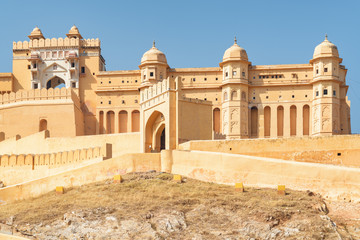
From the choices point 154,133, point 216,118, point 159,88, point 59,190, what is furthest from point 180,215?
point 216,118

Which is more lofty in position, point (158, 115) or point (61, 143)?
point (158, 115)

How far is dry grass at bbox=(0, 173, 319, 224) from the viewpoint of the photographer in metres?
22.0

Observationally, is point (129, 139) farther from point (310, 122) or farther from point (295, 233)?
point (295, 233)

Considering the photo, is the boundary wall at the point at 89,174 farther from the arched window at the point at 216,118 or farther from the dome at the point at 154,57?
the dome at the point at 154,57

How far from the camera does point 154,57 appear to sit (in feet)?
156

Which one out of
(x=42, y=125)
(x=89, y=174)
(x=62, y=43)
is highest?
(x=62, y=43)

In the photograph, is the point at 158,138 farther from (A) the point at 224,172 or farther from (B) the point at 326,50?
(B) the point at 326,50

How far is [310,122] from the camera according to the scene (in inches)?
1825

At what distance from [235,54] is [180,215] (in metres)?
26.1

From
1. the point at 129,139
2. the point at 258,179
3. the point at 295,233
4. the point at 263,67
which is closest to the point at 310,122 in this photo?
the point at 263,67

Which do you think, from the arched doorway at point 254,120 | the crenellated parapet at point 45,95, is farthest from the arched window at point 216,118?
the crenellated parapet at point 45,95

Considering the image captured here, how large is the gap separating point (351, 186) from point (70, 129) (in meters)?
25.3

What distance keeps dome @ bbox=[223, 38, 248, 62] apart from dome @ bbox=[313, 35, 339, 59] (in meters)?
5.17

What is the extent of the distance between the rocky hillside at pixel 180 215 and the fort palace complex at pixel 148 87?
694 inches
